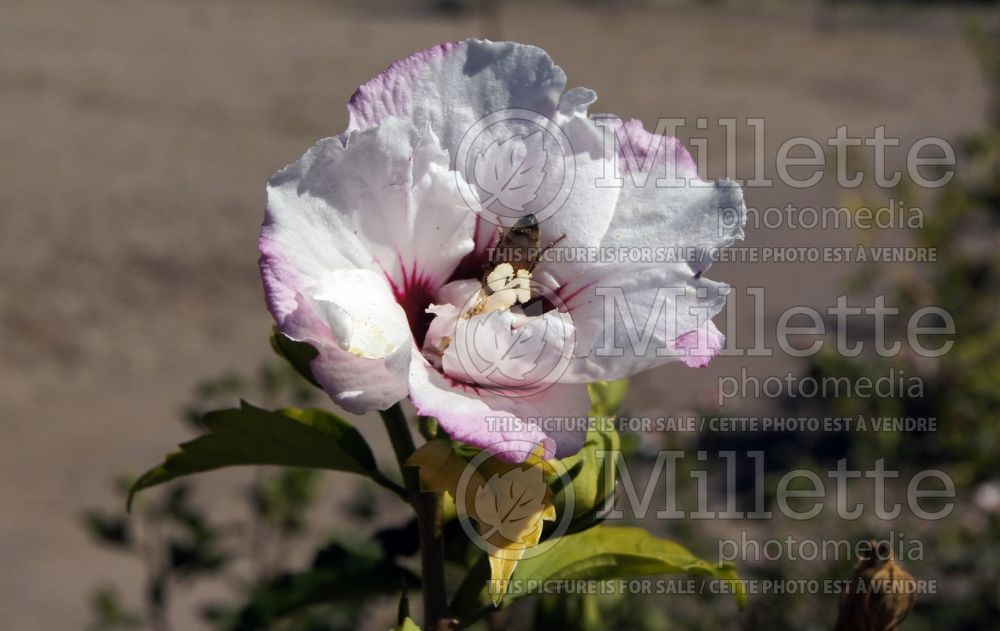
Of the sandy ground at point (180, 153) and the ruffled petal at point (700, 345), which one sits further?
Answer: the sandy ground at point (180, 153)

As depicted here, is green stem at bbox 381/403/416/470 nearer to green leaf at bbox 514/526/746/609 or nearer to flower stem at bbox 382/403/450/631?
flower stem at bbox 382/403/450/631

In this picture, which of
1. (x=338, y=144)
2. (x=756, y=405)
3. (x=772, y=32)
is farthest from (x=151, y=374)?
(x=772, y=32)

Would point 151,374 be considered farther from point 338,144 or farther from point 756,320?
point 338,144

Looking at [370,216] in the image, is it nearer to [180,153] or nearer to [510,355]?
[510,355]

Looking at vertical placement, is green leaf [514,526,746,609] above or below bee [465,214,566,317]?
below

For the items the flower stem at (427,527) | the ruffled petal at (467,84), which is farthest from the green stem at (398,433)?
the ruffled petal at (467,84)

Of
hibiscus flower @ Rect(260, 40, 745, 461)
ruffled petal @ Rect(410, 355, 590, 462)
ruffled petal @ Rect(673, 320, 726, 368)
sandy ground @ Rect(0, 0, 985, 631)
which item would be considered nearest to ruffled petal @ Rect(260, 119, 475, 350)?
hibiscus flower @ Rect(260, 40, 745, 461)

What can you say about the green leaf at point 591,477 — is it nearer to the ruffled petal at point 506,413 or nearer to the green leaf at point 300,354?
the ruffled petal at point 506,413
